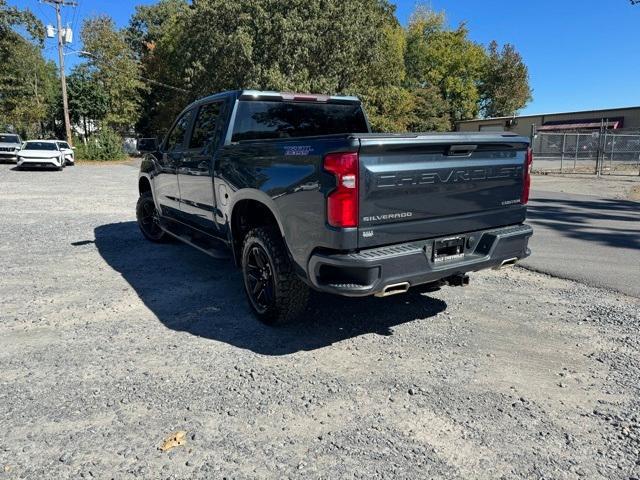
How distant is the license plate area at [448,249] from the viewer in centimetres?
361

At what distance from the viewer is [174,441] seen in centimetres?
265

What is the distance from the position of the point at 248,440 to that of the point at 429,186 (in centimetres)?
209

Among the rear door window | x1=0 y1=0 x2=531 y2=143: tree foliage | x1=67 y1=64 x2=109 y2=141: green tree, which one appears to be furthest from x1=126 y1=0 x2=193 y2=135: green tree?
the rear door window

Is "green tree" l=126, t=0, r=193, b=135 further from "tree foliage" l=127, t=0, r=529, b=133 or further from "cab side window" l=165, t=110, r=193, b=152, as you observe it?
"cab side window" l=165, t=110, r=193, b=152

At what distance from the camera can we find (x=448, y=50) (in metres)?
59.6

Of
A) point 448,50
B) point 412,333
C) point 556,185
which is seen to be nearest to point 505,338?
point 412,333

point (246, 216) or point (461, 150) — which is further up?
point (461, 150)

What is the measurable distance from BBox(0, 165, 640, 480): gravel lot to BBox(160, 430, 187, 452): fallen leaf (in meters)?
0.04

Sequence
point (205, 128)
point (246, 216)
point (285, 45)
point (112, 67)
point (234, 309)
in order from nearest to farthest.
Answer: point (246, 216) < point (234, 309) < point (205, 128) < point (285, 45) < point (112, 67)

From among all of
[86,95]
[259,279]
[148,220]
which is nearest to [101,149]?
[86,95]

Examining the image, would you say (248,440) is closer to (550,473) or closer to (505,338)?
(550,473)

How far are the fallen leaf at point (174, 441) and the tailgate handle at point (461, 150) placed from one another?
261 centimetres

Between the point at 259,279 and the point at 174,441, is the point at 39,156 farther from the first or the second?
the point at 174,441

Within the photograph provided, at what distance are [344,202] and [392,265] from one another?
1.82ft
